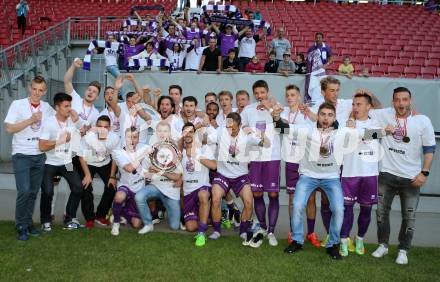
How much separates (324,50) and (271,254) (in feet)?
21.8

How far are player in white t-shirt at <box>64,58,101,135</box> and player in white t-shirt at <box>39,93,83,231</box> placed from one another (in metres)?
0.32

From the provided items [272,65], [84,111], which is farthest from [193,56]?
[84,111]

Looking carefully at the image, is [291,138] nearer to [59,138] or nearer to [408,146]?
[408,146]

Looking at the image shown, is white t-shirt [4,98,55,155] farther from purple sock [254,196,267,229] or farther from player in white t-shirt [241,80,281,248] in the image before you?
purple sock [254,196,267,229]

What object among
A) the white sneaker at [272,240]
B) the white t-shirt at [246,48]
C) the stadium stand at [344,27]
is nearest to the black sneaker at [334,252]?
the white sneaker at [272,240]

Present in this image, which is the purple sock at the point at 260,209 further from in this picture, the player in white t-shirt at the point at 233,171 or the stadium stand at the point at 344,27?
the stadium stand at the point at 344,27

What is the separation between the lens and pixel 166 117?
6922 mm

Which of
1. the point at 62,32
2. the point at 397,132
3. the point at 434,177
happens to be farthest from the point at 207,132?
the point at 62,32

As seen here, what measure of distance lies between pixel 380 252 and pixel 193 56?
6.93m

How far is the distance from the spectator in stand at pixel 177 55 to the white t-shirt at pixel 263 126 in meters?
4.76

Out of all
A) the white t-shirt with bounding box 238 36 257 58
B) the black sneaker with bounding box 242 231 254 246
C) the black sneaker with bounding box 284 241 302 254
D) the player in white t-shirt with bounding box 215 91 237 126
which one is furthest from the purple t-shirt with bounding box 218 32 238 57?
the black sneaker with bounding box 284 241 302 254

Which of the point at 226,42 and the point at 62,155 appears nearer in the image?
the point at 62,155

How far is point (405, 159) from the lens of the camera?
18.5ft

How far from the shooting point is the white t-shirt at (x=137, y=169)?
6699 mm
